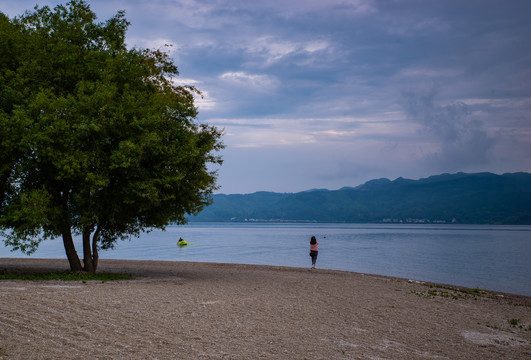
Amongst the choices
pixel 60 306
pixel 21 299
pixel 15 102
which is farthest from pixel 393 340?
pixel 15 102

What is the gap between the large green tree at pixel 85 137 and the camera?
18719mm

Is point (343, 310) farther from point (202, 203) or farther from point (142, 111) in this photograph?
point (142, 111)

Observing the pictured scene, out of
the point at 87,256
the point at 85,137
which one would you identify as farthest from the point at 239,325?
the point at 87,256

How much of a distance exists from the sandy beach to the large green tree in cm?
403

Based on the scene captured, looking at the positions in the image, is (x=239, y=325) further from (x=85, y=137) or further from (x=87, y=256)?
(x=87, y=256)

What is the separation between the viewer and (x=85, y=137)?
19484mm

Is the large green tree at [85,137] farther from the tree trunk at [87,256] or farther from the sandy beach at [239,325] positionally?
the sandy beach at [239,325]

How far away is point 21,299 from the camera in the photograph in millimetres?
12641

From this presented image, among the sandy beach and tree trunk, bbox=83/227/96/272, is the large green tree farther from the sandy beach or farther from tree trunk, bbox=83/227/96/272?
the sandy beach

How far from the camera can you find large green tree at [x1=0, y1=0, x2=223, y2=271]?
61.4ft

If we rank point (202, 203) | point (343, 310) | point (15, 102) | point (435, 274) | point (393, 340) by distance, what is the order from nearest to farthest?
point (393, 340)
point (343, 310)
point (15, 102)
point (202, 203)
point (435, 274)

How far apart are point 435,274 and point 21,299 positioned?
41.7 m

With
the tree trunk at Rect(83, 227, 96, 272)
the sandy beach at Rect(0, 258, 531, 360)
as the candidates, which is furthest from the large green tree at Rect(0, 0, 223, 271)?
the sandy beach at Rect(0, 258, 531, 360)

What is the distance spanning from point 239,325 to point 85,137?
12339mm
